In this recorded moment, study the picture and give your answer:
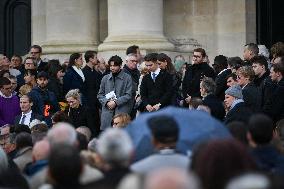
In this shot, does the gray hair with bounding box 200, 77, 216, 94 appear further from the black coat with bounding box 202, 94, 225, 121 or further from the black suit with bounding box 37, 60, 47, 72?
the black suit with bounding box 37, 60, 47, 72

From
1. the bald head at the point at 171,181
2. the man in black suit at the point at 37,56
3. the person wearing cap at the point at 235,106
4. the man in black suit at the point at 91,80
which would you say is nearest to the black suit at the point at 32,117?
the man in black suit at the point at 91,80

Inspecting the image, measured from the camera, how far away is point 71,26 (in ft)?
62.2

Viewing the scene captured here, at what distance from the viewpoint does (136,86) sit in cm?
1515

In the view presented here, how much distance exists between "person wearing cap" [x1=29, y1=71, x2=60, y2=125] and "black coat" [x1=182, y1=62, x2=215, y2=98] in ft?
6.75

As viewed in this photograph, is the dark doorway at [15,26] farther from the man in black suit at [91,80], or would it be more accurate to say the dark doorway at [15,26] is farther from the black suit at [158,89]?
the black suit at [158,89]

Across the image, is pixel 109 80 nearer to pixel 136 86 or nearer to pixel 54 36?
pixel 136 86

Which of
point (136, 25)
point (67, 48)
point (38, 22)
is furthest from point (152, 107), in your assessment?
point (38, 22)

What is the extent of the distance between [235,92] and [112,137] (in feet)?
18.7

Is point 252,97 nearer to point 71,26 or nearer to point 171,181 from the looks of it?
point 71,26

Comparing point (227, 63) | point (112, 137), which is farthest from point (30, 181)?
point (227, 63)

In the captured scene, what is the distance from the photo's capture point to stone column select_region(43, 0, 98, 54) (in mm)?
18906

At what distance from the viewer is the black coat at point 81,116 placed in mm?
14727

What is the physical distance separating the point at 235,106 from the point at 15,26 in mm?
10331

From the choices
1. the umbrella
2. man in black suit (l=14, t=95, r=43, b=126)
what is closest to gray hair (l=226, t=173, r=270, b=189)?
the umbrella
